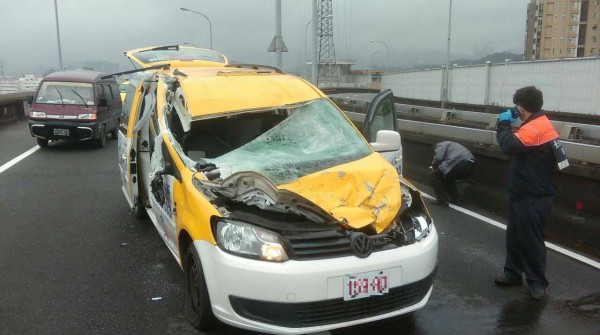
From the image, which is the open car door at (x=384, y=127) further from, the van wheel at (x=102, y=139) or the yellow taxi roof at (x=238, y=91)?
the van wheel at (x=102, y=139)

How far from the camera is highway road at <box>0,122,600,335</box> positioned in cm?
386

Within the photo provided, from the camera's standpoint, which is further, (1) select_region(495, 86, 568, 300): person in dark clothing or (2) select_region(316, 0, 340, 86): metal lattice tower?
(2) select_region(316, 0, 340, 86): metal lattice tower

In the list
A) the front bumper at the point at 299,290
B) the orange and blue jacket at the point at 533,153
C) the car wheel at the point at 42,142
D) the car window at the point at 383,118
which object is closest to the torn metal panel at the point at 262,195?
the front bumper at the point at 299,290

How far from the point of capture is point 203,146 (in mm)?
4938

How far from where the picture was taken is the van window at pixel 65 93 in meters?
13.7

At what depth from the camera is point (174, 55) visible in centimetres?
1396

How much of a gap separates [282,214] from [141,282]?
1.88m

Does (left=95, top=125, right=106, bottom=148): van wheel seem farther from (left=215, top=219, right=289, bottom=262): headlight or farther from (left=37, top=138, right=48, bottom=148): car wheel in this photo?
(left=215, top=219, right=289, bottom=262): headlight

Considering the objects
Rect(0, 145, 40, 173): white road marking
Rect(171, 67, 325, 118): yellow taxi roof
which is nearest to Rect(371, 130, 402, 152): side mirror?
Rect(171, 67, 325, 118): yellow taxi roof

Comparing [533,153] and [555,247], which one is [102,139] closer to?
[555,247]

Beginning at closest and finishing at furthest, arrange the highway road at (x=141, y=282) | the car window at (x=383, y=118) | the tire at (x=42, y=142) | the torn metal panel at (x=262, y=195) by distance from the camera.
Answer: the torn metal panel at (x=262, y=195) < the highway road at (x=141, y=282) < the car window at (x=383, y=118) < the tire at (x=42, y=142)

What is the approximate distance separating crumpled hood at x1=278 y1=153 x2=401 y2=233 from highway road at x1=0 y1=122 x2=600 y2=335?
899 mm

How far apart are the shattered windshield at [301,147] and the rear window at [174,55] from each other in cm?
933

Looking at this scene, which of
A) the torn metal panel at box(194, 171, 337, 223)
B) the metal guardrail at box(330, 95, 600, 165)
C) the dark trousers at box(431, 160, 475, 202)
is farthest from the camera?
the dark trousers at box(431, 160, 475, 202)
